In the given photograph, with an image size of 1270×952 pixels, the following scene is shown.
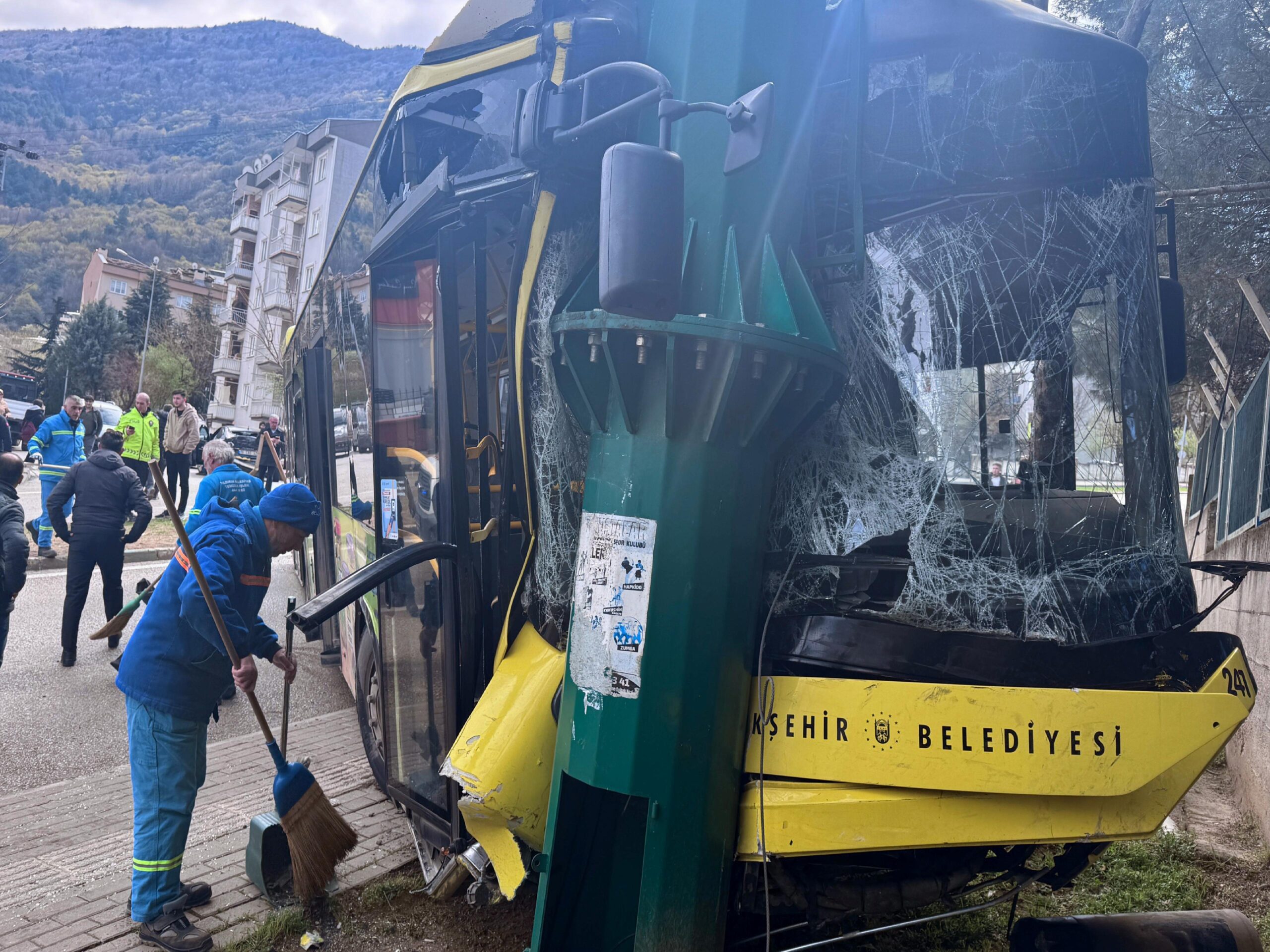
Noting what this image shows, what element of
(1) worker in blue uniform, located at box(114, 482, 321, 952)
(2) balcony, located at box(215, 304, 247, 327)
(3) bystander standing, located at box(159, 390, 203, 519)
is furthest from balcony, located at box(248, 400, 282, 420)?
(1) worker in blue uniform, located at box(114, 482, 321, 952)

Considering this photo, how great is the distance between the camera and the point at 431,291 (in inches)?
137

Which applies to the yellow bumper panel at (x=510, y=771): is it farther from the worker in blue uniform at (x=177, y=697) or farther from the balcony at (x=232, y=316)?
the balcony at (x=232, y=316)

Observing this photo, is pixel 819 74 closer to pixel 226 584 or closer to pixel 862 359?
pixel 862 359

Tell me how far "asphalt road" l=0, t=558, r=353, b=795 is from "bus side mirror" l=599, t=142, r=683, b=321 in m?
4.39

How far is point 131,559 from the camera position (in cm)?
1238

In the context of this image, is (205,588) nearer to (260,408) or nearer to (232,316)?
(260,408)

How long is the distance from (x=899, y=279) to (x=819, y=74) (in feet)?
1.90

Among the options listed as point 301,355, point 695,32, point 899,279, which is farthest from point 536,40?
point 301,355

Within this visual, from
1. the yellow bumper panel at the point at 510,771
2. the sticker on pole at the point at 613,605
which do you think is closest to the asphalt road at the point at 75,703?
the yellow bumper panel at the point at 510,771

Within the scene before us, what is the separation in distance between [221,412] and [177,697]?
60579mm

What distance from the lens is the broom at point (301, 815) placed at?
3.44 metres

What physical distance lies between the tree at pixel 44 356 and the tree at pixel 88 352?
3.93 ft

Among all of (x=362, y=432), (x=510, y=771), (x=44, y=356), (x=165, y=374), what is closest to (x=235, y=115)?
(x=44, y=356)

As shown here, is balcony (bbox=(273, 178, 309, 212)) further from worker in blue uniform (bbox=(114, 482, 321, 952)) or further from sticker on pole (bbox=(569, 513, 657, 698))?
sticker on pole (bbox=(569, 513, 657, 698))
